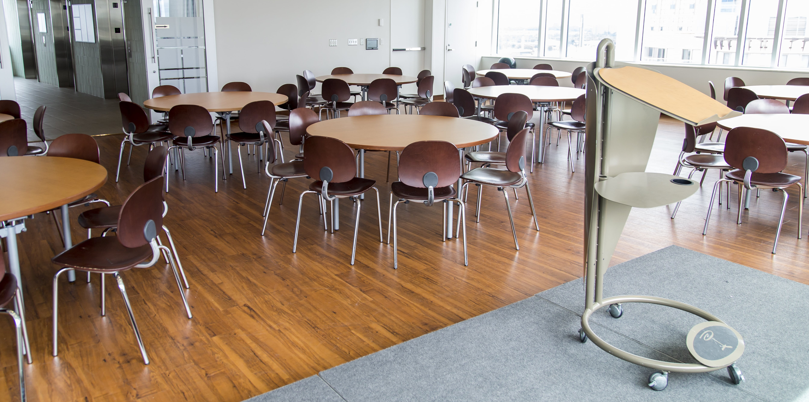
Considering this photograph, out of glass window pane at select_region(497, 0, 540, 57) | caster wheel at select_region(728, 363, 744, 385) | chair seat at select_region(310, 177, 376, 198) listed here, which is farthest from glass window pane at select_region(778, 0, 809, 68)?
caster wheel at select_region(728, 363, 744, 385)

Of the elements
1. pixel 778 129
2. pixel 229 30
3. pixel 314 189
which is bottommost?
pixel 314 189

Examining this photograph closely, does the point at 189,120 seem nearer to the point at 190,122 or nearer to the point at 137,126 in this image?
the point at 190,122

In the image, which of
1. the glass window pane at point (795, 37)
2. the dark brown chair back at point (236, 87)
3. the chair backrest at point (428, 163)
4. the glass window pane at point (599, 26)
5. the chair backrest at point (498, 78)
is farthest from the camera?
the glass window pane at point (599, 26)

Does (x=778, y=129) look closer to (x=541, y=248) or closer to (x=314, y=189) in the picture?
(x=541, y=248)

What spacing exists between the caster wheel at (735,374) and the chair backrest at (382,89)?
589cm

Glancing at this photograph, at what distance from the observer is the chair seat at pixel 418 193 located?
366 cm

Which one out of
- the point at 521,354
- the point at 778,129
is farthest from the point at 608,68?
the point at 778,129

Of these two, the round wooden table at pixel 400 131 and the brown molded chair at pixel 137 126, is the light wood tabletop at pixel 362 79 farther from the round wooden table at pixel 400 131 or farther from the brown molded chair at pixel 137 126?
the round wooden table at pixel 400 131

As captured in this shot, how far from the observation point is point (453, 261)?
150 inches

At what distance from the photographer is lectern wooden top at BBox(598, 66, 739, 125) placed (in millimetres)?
2045

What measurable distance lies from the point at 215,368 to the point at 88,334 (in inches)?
30.7

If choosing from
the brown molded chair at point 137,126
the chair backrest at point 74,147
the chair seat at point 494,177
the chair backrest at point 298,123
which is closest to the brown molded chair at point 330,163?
the chair seat at point 494,177

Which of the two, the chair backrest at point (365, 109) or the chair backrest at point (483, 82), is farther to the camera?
the chair backrest at point (483, 82)

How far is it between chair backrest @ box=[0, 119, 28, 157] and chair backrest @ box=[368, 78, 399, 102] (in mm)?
4127
